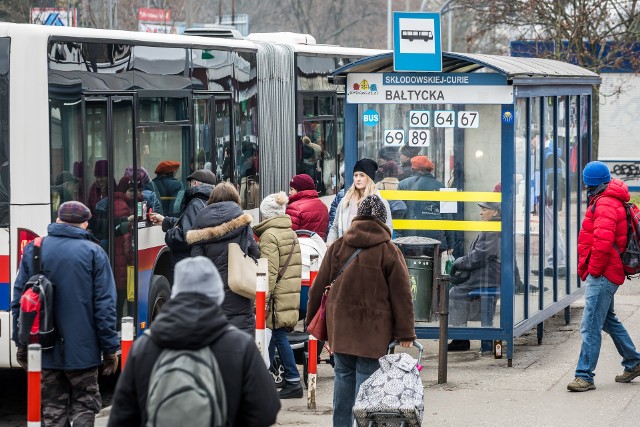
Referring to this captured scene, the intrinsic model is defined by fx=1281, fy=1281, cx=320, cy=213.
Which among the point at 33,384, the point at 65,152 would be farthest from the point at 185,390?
the point at 65,152

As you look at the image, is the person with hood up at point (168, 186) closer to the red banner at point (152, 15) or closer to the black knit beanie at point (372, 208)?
the black knit beanie at point (372, 208)

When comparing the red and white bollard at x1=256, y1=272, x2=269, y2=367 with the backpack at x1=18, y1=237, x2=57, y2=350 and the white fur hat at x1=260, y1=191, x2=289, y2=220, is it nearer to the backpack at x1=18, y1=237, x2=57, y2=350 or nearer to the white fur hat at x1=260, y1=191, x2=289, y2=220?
the white fur hat at x1=260, y1=191, x2=289, y2=220

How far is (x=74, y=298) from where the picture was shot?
7.10 meters

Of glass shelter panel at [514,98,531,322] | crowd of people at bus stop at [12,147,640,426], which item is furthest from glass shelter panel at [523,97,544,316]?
crowd of people at bus stop at [12,147,640,426]

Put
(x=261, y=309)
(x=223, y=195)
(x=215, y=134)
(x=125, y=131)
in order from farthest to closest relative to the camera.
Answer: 1. (x=215, y=134)
2. (x=125, y=131)
3. (x=223, y=195)
4. (x=261, y=309)

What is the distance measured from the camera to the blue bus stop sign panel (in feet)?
33.2

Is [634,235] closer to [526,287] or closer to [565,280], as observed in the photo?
[526,287]

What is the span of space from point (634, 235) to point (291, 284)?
2.52 m

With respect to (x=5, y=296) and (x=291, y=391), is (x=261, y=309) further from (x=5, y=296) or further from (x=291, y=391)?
(x=5, y=296)

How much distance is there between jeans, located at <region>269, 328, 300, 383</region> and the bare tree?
18333mm

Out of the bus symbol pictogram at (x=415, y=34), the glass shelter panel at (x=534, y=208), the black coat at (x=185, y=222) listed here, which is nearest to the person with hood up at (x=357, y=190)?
the bus symbol pictogram at (x=415, y=34)

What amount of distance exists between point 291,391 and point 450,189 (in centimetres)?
224

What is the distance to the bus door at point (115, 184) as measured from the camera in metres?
9.43

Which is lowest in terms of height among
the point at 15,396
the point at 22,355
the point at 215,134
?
the point at 15,396
